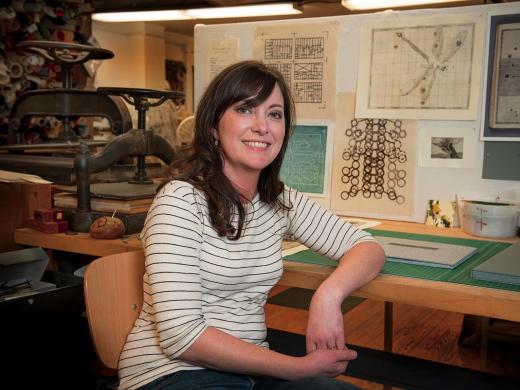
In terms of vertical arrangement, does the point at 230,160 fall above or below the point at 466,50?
below

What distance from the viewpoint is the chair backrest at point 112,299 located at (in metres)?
1.20

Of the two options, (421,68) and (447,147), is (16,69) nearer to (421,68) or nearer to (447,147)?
(421,68)

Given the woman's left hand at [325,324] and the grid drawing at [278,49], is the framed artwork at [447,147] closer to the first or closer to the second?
the grid drawing at [278,49]

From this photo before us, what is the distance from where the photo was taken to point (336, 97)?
2.02m

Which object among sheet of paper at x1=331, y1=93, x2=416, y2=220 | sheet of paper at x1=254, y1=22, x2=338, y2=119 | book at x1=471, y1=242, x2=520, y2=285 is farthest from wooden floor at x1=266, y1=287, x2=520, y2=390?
book at x1=471, y1=242, x2=520, y2=285

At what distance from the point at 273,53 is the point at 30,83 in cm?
251

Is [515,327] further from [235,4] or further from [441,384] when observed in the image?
[235,4]

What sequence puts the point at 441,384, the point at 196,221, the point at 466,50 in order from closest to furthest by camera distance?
the point at 196,221, the point at 441,384, the point at 466,50

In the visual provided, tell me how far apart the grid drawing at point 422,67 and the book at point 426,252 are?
540 millimetres

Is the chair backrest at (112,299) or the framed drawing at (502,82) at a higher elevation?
the framed drawing at (502,82)

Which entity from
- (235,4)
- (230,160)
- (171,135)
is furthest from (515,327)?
(171,135)

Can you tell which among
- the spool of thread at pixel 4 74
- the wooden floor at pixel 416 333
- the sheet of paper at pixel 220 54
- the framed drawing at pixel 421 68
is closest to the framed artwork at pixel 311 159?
the framed drawing at pixel 421 68

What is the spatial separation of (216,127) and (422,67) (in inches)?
36.7

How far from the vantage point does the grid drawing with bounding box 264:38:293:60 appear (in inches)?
83.3
